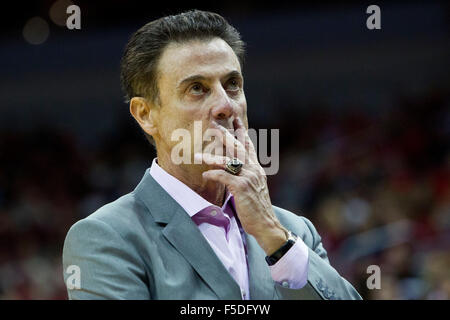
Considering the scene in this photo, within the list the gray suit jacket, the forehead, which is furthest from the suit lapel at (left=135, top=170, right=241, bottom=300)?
the forehead

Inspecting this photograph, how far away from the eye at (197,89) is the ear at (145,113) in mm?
196

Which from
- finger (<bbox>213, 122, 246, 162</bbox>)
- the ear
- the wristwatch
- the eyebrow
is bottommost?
the wristwatch

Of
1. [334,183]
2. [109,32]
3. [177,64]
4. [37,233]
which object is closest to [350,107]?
[334,183]

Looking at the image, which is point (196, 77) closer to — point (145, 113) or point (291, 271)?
point (145, 113)

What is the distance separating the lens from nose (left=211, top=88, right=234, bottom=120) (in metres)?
2.08

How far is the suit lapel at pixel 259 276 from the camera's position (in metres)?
2.00

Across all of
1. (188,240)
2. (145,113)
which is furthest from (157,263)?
(145,113)

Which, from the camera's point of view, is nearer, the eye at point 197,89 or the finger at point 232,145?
the finger at point 232,145

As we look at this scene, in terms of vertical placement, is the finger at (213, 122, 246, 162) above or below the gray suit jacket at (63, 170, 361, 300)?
above

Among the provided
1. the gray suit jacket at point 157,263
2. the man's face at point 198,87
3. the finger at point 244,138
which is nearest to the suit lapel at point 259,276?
the gray suit jacket at point 157,263

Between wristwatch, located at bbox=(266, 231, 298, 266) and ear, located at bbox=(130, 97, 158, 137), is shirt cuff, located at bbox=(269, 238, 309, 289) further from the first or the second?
ear, located at bbox=(130, 97, 158, 137)

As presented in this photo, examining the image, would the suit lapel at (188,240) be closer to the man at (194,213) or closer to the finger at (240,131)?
the man at (194,213)

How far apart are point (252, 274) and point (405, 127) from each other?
543cm
